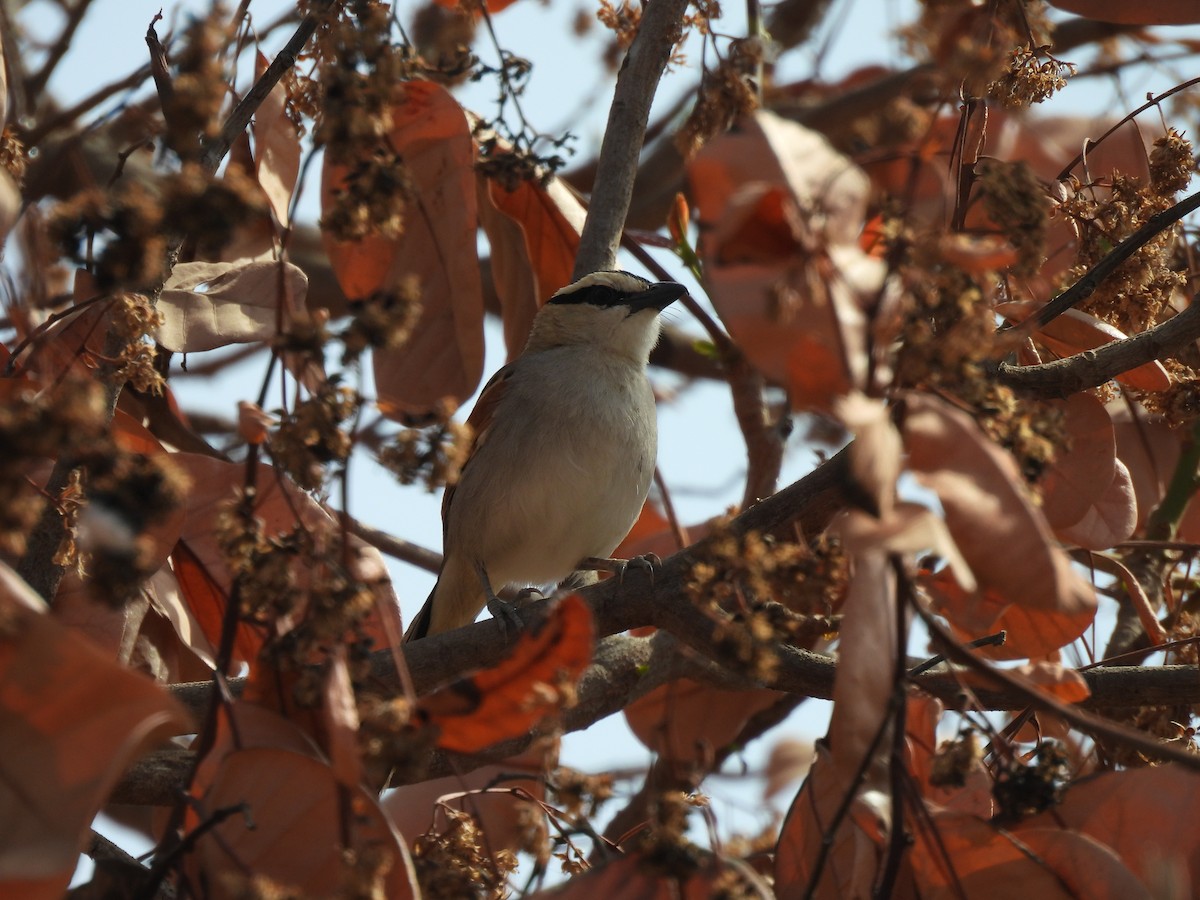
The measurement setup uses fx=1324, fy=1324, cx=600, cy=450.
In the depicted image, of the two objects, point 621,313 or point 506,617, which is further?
point 621,313

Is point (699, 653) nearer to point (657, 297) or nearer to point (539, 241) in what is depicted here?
point (539, 241)

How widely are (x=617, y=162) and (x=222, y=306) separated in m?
1.74

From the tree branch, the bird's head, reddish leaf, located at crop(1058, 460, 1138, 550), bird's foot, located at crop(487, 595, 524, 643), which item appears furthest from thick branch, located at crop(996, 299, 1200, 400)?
the bird's head

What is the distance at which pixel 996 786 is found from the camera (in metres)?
2.12

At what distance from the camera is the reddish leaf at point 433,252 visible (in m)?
3.41

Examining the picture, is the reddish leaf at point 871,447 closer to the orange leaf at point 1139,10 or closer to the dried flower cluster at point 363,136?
the dried flower cluster at point 363,136

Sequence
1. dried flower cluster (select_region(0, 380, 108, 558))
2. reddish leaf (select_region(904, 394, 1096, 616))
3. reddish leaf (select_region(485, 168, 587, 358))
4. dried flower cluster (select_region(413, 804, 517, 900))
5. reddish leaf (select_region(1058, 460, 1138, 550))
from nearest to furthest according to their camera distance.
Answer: dried flower cluster (select_region(0, 380, 108, 558)) < reddish leaf (select_region(904, 394, 1096, 616)) < dried flower cluster (select_region(413, 804, 517, 900)) < reddish leaf (select_region(1058, 460, 1138, 550)) < reddish leaf (select_region(485, 168, 587, 358))

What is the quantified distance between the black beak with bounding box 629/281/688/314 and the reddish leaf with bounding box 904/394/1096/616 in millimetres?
3480

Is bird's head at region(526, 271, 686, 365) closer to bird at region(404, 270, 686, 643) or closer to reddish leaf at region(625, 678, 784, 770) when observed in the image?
bird at region(404, 270, 686, 643)

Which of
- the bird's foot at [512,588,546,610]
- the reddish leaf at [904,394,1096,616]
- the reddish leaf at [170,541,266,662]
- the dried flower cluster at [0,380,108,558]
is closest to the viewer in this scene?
the dried flower cluster at [0,380,108,558]

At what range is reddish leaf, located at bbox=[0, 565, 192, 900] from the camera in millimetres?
1666

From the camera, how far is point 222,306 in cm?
306

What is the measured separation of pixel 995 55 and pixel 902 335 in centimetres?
45

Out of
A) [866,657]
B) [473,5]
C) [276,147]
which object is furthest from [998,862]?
[473,5]
